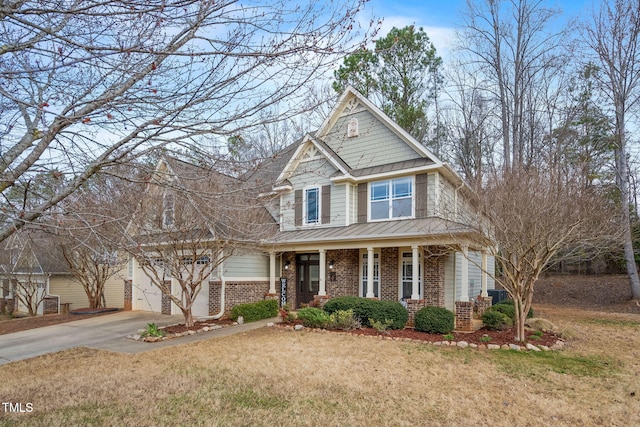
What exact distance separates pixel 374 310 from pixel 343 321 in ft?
3.04

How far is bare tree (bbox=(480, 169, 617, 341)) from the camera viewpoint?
943 cm

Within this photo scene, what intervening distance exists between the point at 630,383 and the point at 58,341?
1305cm

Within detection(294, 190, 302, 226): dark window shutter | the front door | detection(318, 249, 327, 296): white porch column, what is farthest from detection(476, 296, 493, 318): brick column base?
detection(294, 190, 302, 226): dark window shutter

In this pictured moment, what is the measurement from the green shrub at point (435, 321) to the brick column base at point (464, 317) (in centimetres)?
91

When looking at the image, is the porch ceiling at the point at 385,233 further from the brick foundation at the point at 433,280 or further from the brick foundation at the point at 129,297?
the brick foundation at the point at 129,297

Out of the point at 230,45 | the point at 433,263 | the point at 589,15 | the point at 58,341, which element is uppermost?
the point at 589,15

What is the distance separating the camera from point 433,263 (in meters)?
13.5

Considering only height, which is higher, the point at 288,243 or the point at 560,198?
the point at 560,198

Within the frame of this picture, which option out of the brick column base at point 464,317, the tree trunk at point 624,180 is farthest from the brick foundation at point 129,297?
the tree trunk at point 624,180

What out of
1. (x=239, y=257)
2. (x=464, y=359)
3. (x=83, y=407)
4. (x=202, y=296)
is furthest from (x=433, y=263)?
(x=83, y=407)

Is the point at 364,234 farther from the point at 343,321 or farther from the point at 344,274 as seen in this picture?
the point at 343,321

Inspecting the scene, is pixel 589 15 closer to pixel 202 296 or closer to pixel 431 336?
pixel 431 336

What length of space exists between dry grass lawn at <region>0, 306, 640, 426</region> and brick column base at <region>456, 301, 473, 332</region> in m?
2.62

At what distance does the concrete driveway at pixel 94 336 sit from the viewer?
33.3 feet
